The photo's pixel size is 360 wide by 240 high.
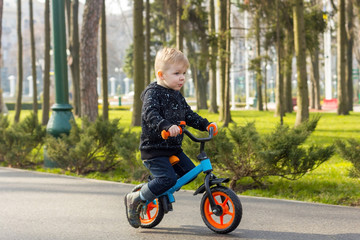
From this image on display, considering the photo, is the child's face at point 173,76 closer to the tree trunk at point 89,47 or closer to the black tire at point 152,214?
the black tire at point 152,214

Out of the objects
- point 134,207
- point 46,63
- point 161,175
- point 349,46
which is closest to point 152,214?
point 134,207

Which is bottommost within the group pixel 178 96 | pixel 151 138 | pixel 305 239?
pixel 305 239

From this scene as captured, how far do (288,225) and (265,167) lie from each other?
193 cm

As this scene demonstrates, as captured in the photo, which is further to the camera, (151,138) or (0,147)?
(0,147)

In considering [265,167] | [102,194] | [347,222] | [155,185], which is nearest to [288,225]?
[347,222]

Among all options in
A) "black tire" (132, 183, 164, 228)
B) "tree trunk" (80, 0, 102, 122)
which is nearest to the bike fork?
"black tire" (132, 183, 164, 228)

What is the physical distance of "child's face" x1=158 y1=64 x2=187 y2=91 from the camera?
4.80 meters

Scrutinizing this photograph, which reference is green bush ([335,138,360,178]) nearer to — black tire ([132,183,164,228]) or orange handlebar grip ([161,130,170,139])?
black tire ([132,183,164,228])

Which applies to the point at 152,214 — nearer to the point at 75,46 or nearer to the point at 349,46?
the point at 75,46

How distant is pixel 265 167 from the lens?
288 inches

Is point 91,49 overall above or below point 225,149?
above

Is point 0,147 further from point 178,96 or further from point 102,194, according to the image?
point 178,96

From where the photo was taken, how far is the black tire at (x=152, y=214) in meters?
5.22

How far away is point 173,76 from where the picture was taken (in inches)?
189
